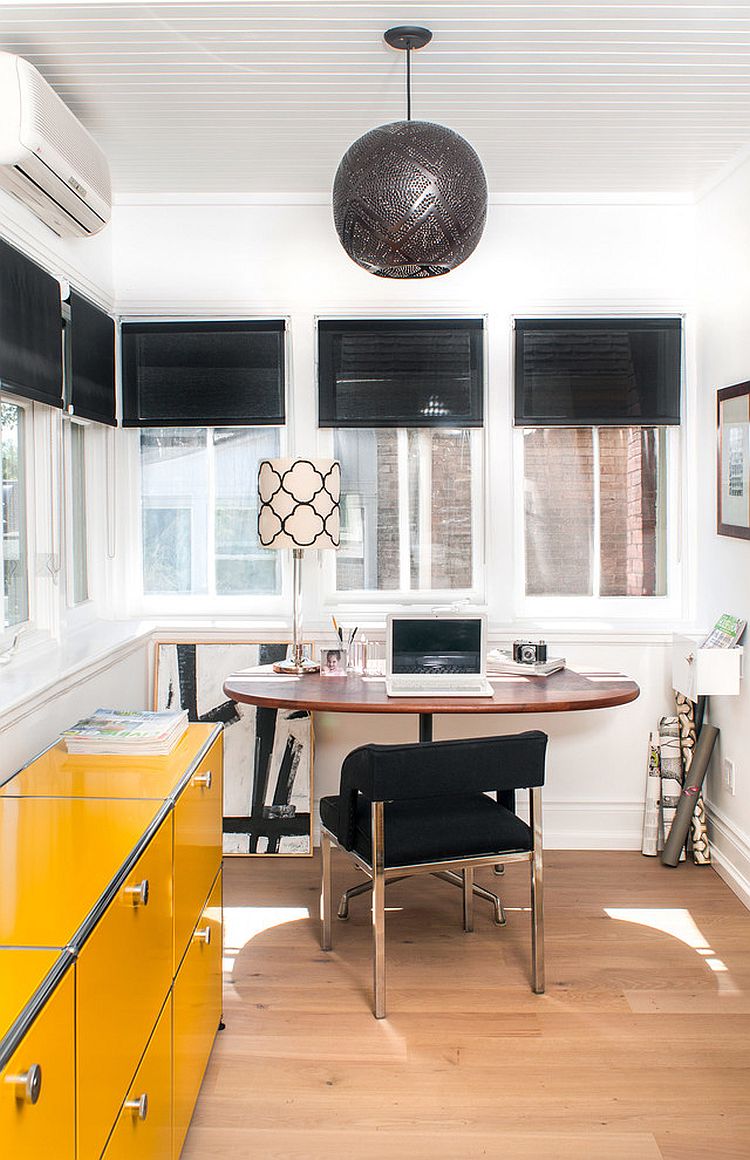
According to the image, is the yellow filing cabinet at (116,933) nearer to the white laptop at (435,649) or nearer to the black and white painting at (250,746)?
the white laptop at (435,649)

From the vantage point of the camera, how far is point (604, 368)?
4281 mm

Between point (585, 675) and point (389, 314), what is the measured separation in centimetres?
168

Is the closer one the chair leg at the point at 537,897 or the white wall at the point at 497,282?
the chair leg at the point at 537,897

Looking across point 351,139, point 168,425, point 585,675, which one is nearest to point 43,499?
point 168,425

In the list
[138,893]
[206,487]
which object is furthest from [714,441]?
[138,893]

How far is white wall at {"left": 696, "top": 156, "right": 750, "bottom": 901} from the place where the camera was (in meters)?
3.74

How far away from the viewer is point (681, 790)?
412 centimetres

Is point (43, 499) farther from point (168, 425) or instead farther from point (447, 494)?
point (447, 494)

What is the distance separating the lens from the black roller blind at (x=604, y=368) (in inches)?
168

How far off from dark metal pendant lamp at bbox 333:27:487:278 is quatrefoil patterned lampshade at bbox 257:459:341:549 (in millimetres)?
1126

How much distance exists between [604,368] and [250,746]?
2.13 m

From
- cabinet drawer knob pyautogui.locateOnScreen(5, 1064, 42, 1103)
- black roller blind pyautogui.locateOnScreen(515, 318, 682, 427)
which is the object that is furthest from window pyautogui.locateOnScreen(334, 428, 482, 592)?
cabinet drawer knob pyautogui.locateOnScreen(5, 1064, 42, 1103)

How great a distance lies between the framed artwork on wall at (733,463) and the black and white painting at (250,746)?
71.3 inches

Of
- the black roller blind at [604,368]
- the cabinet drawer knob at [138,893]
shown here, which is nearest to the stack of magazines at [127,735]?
the cabinet drawer knob at [138,893]
